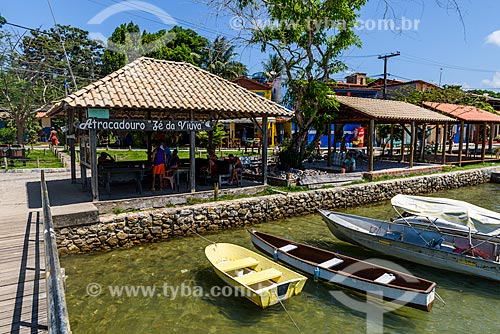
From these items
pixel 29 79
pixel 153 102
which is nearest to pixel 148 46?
pixel 29 79

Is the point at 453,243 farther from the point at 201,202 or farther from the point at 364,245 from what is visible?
the point at 201,202

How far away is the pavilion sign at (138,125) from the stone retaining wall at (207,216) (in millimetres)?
2508

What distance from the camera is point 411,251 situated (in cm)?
933

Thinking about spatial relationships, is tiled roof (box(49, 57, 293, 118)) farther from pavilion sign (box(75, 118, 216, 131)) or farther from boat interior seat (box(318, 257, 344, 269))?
boat interior seat (box(318, 257, 344, 269))

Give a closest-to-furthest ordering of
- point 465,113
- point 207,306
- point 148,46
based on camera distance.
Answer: point 207,306 < point 465,113 < point 148,46

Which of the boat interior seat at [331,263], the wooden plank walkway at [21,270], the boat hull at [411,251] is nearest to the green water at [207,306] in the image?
the boat hull at [411,251]

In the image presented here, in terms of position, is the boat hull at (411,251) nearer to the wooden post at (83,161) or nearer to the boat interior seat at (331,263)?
the boat interior seat at (331,263)

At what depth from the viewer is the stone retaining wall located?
9.66m

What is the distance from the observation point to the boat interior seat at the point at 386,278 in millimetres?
7488

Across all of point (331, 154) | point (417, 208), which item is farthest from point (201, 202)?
point (331, 154)

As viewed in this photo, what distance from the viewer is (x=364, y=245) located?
1013 cm

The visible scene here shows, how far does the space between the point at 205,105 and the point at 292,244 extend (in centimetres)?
542

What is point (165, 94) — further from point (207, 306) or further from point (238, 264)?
point (207, 306)

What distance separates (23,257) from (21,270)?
2.20 ft
